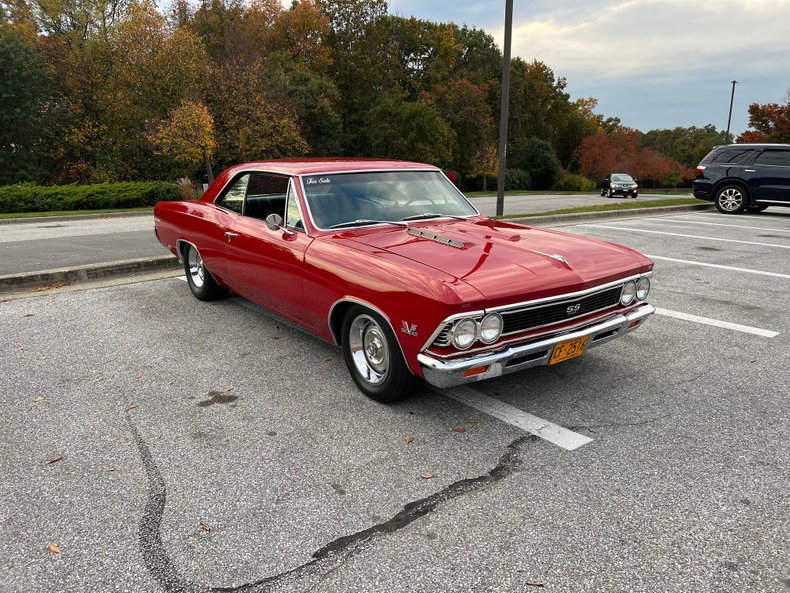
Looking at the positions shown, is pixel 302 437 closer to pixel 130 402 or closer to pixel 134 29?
pixel 130 402

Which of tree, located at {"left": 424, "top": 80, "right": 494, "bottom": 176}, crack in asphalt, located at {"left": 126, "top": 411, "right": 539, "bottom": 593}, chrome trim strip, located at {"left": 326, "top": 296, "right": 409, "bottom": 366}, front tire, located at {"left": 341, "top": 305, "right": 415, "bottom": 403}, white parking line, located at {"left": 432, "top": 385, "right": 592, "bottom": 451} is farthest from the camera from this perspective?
tree, located at {"left": 424, "top": 80, "right": 494, "bottom": 176}

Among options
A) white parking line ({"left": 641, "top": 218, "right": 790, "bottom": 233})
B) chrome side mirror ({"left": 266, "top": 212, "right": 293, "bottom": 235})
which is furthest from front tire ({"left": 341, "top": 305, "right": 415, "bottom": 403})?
white parking line ({"left": 641, "top": 218, "right": 790, "bottom": 233})

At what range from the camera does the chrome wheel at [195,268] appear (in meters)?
6.08

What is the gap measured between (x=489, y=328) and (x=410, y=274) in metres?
0.54

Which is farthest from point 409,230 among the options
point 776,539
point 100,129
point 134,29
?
point 100,129

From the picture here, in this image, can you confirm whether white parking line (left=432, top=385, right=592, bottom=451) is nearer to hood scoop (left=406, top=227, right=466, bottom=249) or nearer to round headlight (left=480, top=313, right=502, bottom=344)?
round headlight (left=480, top=313, right=502, bottom=344)

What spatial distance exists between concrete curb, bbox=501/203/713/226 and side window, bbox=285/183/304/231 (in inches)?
313

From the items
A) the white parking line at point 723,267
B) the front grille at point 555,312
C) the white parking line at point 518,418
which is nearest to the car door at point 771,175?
the white parking line at point 723,267

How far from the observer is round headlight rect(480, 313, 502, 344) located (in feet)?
10.3

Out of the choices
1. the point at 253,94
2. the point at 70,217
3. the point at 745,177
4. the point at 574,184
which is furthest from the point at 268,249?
the point at 574,184

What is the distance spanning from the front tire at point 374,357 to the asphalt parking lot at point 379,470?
0.42ft

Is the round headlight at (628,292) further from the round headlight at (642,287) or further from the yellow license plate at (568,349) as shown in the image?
the yellow license plate at (568,349)

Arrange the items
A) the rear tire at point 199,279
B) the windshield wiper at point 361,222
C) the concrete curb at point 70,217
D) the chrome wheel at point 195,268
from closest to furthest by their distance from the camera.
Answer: the windshield wiper at point 361,222, the rear tire at point 199,279, the chrome wheel at point 195,268, the concrete curb at point 70,217

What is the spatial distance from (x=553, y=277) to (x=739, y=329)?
2823 millimetres
